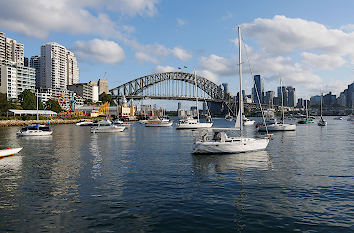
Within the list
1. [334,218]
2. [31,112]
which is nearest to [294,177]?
[334,218]

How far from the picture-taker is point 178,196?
1808cm

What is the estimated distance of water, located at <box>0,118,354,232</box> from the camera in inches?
539

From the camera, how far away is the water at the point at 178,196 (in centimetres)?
1370

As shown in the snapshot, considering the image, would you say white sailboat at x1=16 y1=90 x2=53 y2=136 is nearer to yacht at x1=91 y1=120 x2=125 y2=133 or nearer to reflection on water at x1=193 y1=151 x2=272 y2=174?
yacht at x1=91 y1=120 x2=125 y2=133

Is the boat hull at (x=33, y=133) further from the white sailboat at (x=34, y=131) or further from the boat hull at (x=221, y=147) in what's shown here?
the boat hull at (x=221, y=147)

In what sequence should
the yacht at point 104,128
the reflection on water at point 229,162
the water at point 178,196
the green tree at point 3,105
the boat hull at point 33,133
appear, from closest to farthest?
the water at point 178,196 → the reflection on water at point 229,162 → the boat hull at point 33,133 → the yacht at point 104,128 → the green tree at point 3,105

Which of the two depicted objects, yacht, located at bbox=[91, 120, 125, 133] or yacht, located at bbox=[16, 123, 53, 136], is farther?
yacht, located at bbox=[91, 120, 125, 133]

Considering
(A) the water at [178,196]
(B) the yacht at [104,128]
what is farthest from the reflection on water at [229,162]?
(B) the yacht at [104,128]

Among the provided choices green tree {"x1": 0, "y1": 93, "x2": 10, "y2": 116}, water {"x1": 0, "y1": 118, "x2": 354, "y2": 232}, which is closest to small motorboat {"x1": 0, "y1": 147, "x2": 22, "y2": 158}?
water {"x1": 0, "y1": 118, "x2": 354, "y2": 232}

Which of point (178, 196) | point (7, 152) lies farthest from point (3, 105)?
point (178, 196)

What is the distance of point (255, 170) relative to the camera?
84.3 feet

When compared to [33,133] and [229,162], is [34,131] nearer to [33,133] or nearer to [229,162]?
[33,133]

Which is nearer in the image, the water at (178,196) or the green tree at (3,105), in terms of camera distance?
the water at (178,196)

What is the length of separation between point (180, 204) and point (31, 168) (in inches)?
721
